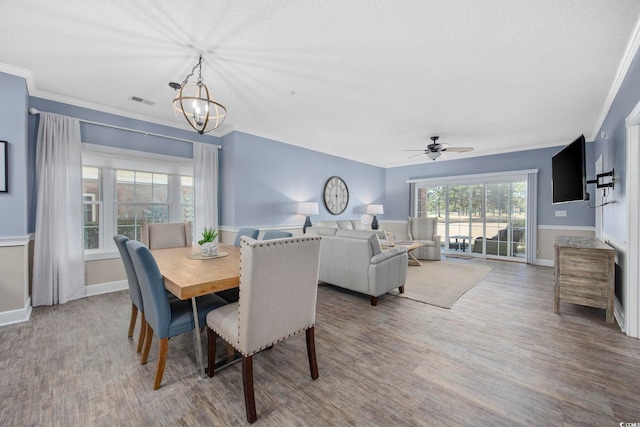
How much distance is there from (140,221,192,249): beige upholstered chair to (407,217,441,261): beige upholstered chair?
4.65 metres

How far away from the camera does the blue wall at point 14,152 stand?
2645mm

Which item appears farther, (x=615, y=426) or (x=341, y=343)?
(x=341, y=343)

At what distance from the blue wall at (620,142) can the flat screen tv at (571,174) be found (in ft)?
0.93

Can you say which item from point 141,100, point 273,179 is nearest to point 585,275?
point 273,179

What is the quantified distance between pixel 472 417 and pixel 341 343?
1.06 meters

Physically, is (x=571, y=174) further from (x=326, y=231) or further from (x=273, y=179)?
(x=273, y=179)

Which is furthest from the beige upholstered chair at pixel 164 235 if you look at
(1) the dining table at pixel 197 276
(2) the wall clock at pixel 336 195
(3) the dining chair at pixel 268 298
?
(2) the wall clock at pixel 336 195

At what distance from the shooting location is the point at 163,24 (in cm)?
199

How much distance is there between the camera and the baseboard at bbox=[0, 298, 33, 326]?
2.63 m

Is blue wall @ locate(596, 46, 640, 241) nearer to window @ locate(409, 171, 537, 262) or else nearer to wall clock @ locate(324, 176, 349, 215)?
window @ locate(409, 171, 537, 262)

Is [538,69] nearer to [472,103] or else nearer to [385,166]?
[472,103]

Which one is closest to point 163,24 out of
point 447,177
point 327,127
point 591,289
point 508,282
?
point 327,127

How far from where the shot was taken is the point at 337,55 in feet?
7.86

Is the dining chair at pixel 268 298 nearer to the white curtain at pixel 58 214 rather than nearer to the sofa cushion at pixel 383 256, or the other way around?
the sofa cushion at pixel 383 256
